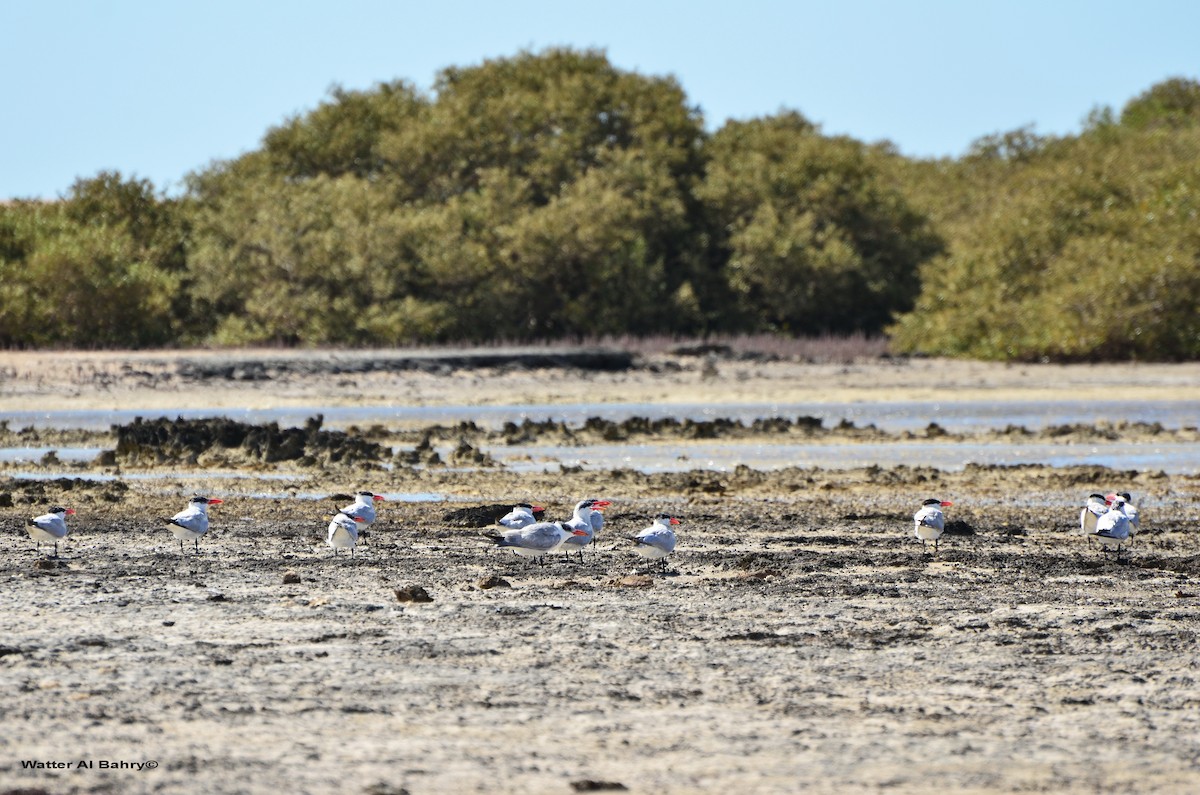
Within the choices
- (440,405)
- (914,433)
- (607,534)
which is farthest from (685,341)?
(607,534)

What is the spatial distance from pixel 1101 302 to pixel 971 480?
2164 cm

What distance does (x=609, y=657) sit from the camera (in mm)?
8320

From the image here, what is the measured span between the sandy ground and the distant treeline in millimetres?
26904

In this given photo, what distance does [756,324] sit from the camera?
4816 centimetres

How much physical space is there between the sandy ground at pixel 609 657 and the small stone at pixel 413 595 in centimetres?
12

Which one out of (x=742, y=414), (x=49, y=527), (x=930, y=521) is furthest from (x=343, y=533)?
(x=742, y=414)

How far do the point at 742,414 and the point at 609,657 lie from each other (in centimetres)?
2087

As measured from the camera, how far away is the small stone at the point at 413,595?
1000 centimetres

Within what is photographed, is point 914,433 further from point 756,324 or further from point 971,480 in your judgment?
point 756,324

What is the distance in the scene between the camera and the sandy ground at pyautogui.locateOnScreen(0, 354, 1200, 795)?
6234 millimetres

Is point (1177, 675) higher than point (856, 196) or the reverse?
the reverse

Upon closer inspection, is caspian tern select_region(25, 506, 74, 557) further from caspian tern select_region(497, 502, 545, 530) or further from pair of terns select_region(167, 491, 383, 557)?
caspian tern select_region(497, 502, 545, 530)

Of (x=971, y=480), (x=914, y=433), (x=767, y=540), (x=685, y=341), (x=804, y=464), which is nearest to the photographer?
(x=767, y=540)

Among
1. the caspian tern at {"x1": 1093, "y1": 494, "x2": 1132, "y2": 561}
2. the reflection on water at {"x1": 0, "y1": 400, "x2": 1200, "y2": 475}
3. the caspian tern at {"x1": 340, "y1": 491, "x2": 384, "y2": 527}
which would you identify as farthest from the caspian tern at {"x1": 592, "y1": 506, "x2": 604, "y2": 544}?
the reflection on water at {"x1": 0, "y1": 400, "x2": 1200, "y2": 475}
